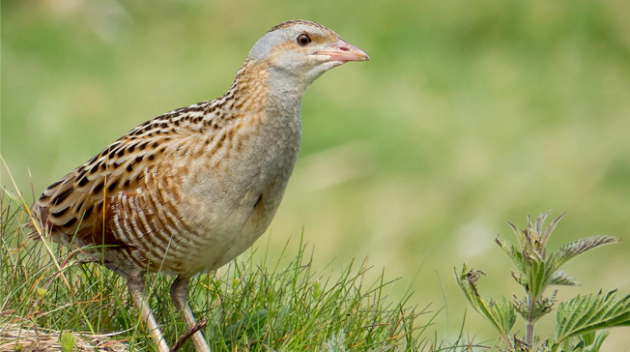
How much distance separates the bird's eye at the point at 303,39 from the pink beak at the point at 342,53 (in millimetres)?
67

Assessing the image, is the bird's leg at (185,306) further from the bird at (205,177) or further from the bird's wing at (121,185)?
the bird's wing at (121,185)

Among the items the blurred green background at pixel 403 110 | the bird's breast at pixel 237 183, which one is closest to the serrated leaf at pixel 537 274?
the bird's breast at pixel 237 183

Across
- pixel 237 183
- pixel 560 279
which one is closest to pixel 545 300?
pixel 560 279

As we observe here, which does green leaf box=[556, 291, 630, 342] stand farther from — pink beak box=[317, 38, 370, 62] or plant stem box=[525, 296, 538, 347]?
pink beak box=[317, 38, 370, 62]

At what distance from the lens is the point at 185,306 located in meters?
3.79

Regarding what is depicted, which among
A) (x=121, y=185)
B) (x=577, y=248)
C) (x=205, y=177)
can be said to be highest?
(x=577, y=248)

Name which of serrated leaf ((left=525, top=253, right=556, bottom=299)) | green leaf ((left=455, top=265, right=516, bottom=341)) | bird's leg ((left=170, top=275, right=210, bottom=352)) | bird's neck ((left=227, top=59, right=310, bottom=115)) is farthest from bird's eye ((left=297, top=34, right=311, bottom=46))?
serrated leaf ((left=525, top=253, right=556, bottom=299))

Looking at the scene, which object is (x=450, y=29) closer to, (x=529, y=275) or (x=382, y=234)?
(x=382, y=234)

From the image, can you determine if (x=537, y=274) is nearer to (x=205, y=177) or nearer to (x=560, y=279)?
(x=560, y=279)

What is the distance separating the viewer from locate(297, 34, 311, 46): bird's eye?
3957 millimetres

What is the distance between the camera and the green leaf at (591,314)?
3121 mm

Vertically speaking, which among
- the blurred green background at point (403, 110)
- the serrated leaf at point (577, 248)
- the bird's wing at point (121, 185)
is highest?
the blurred green background at point (403, 110)

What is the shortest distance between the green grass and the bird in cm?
9

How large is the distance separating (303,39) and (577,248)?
1.34 metres
